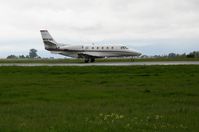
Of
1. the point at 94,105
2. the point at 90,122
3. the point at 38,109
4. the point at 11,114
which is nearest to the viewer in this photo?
the point at 90,122

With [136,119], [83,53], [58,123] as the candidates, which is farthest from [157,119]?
[83,53]

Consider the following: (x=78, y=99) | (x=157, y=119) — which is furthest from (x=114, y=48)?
(x=157, y=119)

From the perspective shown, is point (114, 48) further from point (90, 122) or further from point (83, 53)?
point (90, 122)

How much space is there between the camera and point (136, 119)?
12102mm

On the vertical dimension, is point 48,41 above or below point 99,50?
above

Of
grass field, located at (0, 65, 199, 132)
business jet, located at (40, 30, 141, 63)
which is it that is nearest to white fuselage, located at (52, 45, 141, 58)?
business jet, located at (40, 30, 141, 63)

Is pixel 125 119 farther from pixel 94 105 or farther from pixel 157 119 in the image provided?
pixel 94 105

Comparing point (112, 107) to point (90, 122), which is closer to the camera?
point (90, 122)

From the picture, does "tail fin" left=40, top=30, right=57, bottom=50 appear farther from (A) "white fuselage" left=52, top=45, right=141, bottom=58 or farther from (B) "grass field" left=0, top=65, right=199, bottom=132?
(B) "grass field" left=0, top=65, right=199, bottom=132

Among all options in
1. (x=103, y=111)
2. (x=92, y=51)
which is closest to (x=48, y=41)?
(x=92, y=51)

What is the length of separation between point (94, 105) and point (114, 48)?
65.7m

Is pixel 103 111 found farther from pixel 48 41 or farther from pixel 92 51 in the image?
pixel 48 41

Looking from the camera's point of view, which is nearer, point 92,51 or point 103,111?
point 103,111

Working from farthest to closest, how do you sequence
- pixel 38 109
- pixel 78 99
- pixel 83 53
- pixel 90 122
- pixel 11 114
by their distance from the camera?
pixel 83 53 < pixel 78 99 < pixel 38 109 < pixel 11 114 < pixel 90 122
